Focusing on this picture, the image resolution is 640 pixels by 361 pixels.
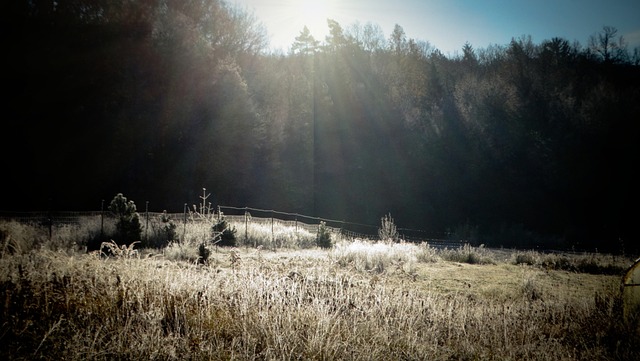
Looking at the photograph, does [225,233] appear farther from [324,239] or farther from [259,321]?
[259,321]

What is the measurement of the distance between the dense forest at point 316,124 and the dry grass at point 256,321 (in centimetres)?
2281

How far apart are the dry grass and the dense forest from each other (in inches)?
898

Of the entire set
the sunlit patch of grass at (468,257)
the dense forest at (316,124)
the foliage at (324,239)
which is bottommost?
the sunlit patch of grass at (468,257)

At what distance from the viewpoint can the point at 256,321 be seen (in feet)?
16.0

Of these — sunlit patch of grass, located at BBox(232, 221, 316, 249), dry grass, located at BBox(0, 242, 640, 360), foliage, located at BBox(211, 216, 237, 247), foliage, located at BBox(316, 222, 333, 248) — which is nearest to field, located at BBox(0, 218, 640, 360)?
dry grass, located at BBox(0, 242, 640, 360)

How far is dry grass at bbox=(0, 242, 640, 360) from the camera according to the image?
421 centimetres

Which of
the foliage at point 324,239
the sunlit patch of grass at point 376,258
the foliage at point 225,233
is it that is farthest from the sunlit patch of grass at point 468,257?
the foliage at point 225,233

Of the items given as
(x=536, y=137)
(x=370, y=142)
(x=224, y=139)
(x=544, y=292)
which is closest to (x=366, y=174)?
(x=370, y=142)

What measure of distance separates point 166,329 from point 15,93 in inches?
1056

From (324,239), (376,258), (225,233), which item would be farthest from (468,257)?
(225,233)

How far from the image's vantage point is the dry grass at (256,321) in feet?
13.8

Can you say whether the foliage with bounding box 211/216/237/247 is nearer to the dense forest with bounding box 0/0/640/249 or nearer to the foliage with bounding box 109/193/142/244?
the foliage with bounding box 109/193/142/244

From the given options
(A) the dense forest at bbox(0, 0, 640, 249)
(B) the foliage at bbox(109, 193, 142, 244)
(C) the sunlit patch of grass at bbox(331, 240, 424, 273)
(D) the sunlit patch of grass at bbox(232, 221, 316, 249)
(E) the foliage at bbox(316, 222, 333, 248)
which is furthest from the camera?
(A) the dense forest at bbox(0, 0, 640, 249)

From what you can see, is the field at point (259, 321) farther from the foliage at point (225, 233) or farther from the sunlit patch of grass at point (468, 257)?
the foliage at point (225, 233)
